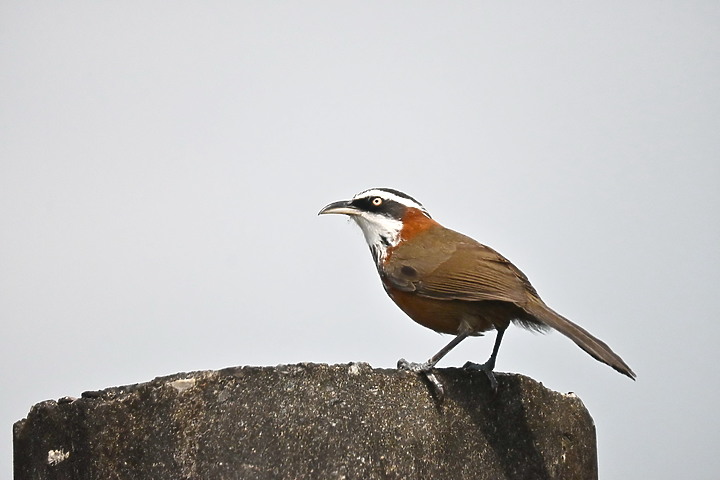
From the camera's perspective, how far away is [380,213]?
6711mm

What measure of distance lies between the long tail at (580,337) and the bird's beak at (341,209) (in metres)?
1.71

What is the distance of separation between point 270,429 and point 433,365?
1344 millimetres

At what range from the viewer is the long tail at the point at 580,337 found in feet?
15.7

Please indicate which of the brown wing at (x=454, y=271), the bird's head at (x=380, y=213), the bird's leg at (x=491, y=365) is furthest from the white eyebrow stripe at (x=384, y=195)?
the bird's leg at (x=491, y=365)

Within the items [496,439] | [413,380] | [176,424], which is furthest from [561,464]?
[176,424]

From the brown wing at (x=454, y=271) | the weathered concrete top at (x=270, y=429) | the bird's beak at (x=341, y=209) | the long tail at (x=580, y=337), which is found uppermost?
the bird's beak at (x=341, y=209)

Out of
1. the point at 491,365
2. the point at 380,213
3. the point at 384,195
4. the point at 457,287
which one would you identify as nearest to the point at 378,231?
the point at 380,213

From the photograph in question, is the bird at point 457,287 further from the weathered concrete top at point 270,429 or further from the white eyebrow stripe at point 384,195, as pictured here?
the weathered concrete top at point 270,429

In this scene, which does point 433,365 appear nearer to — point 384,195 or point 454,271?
point 454,271

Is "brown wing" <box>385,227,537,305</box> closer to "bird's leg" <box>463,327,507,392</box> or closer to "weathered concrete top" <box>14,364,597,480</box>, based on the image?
"bird's leg" <box>463,327,507,392</box>

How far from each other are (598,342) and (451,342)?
2.85 ft

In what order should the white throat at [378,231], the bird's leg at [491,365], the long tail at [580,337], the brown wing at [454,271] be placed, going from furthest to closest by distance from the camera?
the white throat at [378,231]
the brown wing at [454,271]
the long tail at [580,337]
the bird's leg at [491,365]

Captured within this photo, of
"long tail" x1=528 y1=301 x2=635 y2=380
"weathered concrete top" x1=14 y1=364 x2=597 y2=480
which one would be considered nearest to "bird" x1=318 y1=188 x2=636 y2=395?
"long tail" x1=528 y1=301 x2=635 y2=380

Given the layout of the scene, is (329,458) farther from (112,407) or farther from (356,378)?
(112,407)
